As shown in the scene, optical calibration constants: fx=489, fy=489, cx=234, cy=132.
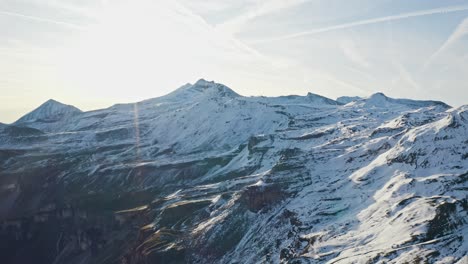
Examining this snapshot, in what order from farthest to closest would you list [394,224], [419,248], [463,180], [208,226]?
1. [208,226]
2. [463,180]
3. [394,224]
4. [419,248]

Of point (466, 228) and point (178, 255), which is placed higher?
point (466, 228)

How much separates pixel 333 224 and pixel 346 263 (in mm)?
35341

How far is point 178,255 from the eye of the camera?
568 ft

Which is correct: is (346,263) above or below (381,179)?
below

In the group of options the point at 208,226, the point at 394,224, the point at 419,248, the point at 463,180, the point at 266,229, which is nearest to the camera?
the point at 419,248

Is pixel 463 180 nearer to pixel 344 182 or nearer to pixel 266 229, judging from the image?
pixel 344 182

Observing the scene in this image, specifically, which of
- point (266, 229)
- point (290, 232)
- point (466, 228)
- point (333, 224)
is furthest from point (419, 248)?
point (266, 229)

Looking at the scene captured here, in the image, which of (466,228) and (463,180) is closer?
(466,228)

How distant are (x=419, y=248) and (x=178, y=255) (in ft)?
288

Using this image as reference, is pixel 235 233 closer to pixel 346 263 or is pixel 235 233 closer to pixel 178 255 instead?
pixel 178 255

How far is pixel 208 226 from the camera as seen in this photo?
188 metres

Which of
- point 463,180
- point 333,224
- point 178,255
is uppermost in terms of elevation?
point 463,180

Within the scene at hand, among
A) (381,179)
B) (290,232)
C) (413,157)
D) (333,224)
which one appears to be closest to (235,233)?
(290,232)

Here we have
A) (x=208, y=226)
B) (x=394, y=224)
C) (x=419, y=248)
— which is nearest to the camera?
(x=419, y=248)
